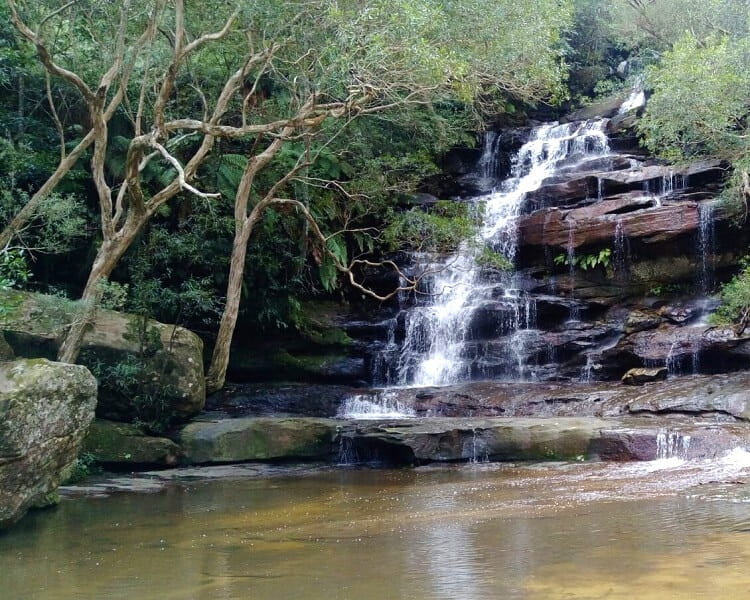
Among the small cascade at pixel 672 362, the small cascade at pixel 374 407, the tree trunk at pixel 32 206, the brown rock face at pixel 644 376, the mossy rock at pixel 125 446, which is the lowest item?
the mossy rock at pixel 125 446

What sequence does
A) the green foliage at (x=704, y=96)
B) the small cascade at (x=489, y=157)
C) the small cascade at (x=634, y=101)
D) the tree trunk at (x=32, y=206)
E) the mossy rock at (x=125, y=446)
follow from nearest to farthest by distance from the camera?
the tree trunk at (x=32, y=206) → the mossy rock at (x=125, y=446) → the green foliage at (x=704, y=96) → the small cascade at (x=634, y=101) → the small cascade at (x=489, y=157)

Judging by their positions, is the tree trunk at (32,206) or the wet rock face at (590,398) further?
the wet rock face at (590,398)

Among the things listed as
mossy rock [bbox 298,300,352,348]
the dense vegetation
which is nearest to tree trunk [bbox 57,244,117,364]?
the dense vegetation

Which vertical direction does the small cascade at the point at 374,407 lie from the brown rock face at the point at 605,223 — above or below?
below

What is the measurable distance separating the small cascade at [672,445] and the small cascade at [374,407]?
523 cm

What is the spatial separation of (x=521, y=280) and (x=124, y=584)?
48.9ft

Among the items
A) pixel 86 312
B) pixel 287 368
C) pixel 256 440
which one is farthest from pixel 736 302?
pixel 86 312

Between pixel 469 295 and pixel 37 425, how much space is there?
41.0 feet

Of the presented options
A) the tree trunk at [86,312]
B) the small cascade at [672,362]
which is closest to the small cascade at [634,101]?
the small cascade at [672,362]

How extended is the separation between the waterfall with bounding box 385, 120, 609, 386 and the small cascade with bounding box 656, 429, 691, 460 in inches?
229

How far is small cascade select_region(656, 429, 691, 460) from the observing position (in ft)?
38.3

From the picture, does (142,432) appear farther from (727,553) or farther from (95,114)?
(727,553)

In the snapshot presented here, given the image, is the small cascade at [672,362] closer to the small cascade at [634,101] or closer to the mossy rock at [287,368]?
the mossy rock at [287,368]

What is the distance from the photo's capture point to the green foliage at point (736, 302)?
15258 mm
